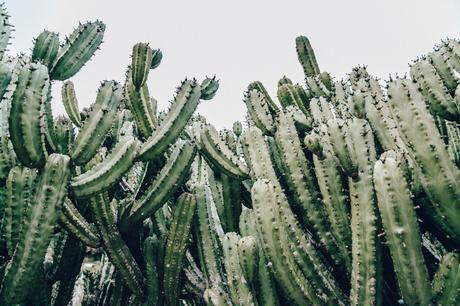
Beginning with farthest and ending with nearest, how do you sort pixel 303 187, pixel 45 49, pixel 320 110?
pixel 320 110, pixel 45 49, pixel 303 187

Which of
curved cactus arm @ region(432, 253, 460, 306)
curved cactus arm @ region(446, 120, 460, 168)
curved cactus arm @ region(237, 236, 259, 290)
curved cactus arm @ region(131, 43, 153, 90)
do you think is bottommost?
curved cactus arm @ region(432, 253, 460, 306)

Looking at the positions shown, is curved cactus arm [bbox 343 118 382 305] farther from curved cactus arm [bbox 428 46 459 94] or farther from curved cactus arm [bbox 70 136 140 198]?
curved cactus arm [bbox 70 136 140 198]

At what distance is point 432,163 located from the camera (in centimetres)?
298

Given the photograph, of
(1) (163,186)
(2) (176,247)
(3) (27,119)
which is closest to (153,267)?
(2) (176,247)

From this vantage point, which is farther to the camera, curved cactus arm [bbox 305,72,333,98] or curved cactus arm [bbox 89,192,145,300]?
curved cactus arm [bbox 305,72,333,98]

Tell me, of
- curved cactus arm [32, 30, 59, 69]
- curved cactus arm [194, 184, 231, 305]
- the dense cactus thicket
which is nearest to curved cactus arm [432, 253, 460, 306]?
the dense cactus thicket

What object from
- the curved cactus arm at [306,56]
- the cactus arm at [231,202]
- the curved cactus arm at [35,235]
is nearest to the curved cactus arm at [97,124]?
the curved cactus arm at [35,235]

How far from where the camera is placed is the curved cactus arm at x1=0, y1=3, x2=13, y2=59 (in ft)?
12.8

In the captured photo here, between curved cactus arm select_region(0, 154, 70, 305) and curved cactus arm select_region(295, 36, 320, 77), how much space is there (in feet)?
11.9

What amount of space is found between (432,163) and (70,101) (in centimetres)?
376

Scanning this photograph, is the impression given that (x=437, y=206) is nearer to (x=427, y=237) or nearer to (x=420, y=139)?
(x=420, y=139)

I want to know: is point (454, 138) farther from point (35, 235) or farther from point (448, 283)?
point (35, 235)

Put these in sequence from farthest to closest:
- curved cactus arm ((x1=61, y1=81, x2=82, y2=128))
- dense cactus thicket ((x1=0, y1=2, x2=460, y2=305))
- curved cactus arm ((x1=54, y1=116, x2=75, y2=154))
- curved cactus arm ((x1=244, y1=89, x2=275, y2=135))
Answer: curved cactus arm ((x1=61, y1=81, x2=82, y2=128)), curved cactus arm ((x1=244, y1=89, x2=275, y2=135)), curved cactus arm ((x1=54, y1=116, x2=75, y2=154)), dense cactus thicket ((x1=0, y1=2, x2=460, y2=305))

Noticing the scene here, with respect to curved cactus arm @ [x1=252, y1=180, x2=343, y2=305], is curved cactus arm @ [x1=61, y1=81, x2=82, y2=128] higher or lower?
higher
